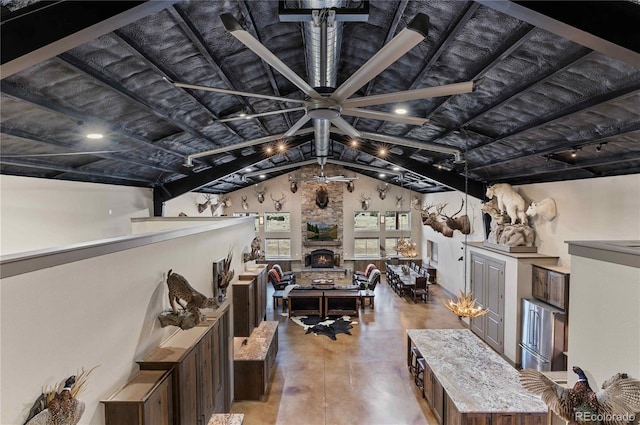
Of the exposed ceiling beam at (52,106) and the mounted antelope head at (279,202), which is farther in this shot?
the mounted antelope head at (279,202)

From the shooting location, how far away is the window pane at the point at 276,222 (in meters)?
14.3

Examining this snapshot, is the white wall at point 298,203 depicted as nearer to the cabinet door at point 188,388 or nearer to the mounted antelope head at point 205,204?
the mounted antelope head at point 205,204

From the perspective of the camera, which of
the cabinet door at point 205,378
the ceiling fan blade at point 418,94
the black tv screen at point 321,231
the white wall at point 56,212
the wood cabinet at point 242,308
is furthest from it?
the black tv screen at point 321,231

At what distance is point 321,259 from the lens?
1368 centimetres

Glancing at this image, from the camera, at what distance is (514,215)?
271 inches

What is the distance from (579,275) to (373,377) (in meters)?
4.55

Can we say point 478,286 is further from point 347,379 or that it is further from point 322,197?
point 322,197

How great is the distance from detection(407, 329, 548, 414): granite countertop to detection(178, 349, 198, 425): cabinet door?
2967 millimetres

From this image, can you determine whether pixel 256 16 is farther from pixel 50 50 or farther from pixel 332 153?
pixel 332 153

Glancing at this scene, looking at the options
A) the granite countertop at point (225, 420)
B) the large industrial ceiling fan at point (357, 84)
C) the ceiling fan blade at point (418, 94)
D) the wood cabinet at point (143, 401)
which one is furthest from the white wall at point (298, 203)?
the ceiling fan blade at point (418, 94)

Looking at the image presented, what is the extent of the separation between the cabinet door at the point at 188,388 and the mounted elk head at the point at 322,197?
426 inches

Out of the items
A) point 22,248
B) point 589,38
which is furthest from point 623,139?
point 22,248

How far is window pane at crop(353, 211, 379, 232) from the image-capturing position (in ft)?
47.1

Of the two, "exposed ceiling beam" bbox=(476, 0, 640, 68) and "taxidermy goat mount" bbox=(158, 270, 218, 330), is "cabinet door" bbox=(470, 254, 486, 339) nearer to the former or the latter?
"exposed ceiling beam" bbox=(476, 0, 640, 68)
